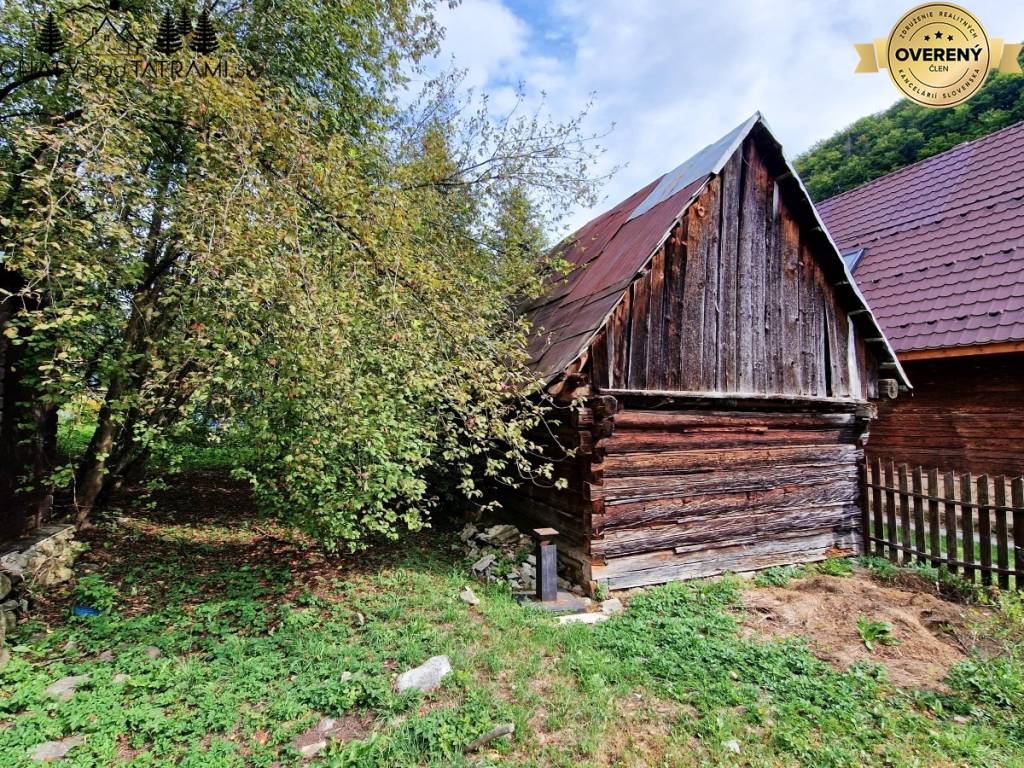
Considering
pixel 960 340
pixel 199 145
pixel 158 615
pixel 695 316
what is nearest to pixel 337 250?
pixel 199 145

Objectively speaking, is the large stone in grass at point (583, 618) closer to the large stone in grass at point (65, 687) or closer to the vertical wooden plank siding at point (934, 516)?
the large stone in grass at point (65, 687)

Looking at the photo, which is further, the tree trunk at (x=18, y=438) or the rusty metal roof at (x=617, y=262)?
the rusty metal roof at (x=617, y=262)

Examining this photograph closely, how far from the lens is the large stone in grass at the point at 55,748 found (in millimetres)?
3002

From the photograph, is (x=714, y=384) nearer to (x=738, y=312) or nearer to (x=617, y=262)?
(x=738, y=312)

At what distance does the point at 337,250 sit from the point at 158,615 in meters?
3.84

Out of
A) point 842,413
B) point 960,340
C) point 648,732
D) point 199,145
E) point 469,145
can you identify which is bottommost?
point 648,732

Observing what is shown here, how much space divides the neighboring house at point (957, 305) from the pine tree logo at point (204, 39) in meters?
10.9

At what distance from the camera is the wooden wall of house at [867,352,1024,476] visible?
7867mm

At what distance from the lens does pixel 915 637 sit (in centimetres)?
464

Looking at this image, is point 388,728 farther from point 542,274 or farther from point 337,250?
point 542,274

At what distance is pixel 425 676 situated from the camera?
3793 millimetres

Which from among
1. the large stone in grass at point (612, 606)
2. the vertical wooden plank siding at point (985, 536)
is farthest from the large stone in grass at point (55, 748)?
the vertical wooden plank siding at point (985, 536)

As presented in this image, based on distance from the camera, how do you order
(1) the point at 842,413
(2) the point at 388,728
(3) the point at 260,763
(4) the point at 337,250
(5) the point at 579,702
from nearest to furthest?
(3) the point at 260,763
(2) the point at 388,728
(5) the point at 579,702
(4) the point at 337,250
(1) the point at 842,413

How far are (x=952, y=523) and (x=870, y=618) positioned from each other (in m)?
1.88
